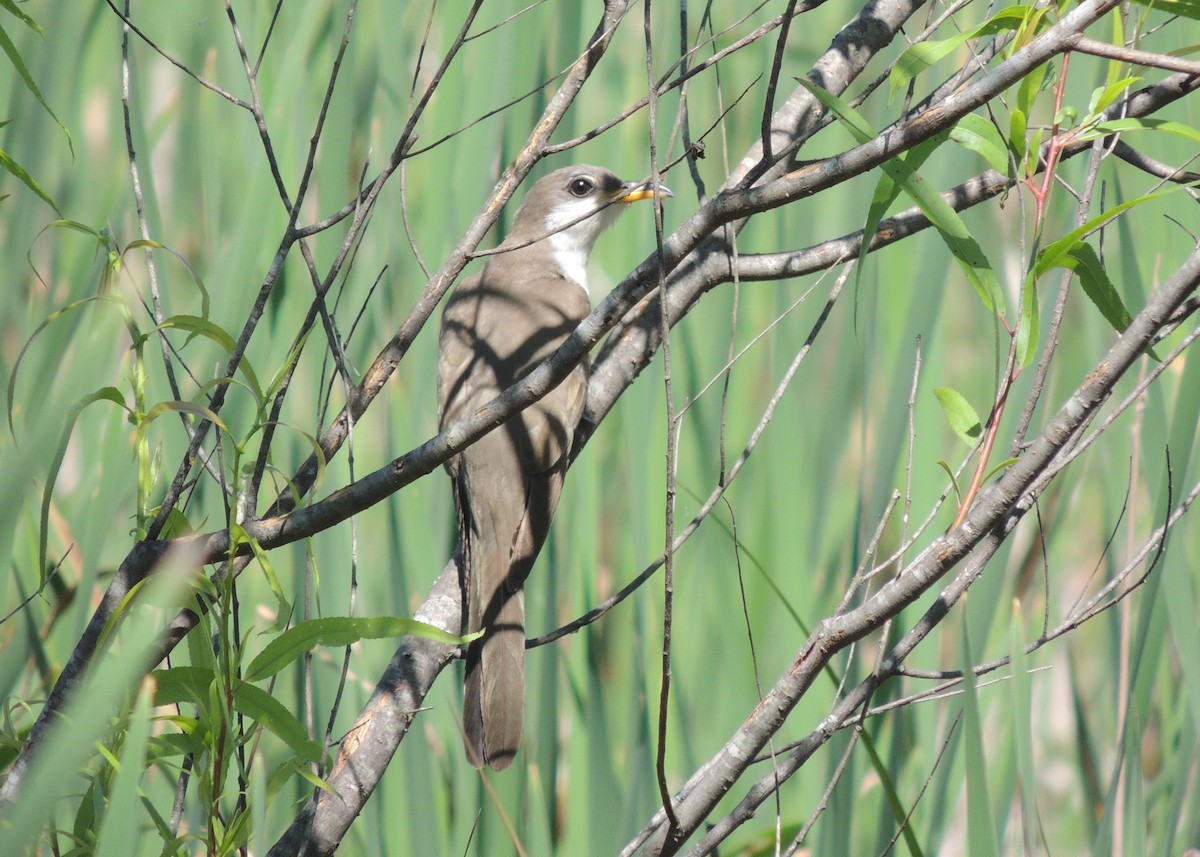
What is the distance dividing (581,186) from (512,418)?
1211 millimetres

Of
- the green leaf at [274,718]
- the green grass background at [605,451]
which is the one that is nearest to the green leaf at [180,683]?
the green leaf at [274,718]

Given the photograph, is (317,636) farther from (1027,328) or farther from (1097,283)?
(1097,283)

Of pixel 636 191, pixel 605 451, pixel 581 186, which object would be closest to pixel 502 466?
pixel 605 451

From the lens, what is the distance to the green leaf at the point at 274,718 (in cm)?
108

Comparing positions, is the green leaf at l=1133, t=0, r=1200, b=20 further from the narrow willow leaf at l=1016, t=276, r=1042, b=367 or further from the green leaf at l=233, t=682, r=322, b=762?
the green leaf at l=233, t=682, r=322, b=762

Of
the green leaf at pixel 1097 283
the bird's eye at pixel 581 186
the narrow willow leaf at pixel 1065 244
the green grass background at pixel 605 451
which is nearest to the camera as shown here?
the narrow willow leaf at pixel 1065 244

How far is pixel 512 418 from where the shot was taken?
6.82ft

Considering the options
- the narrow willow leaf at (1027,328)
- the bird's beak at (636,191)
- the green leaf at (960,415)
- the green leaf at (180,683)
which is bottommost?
the green leaf at (180,683)

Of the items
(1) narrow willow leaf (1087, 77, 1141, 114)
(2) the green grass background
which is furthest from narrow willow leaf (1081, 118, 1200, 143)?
(2) the green grass background

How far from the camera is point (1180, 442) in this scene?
5.93ft

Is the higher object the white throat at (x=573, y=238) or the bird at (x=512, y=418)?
the white throat at (x=573, y=238)

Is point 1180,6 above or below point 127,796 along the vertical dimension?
above

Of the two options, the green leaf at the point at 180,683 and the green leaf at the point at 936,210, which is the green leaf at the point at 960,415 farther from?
the green leaf at the point at 180,683

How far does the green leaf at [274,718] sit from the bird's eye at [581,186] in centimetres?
213
